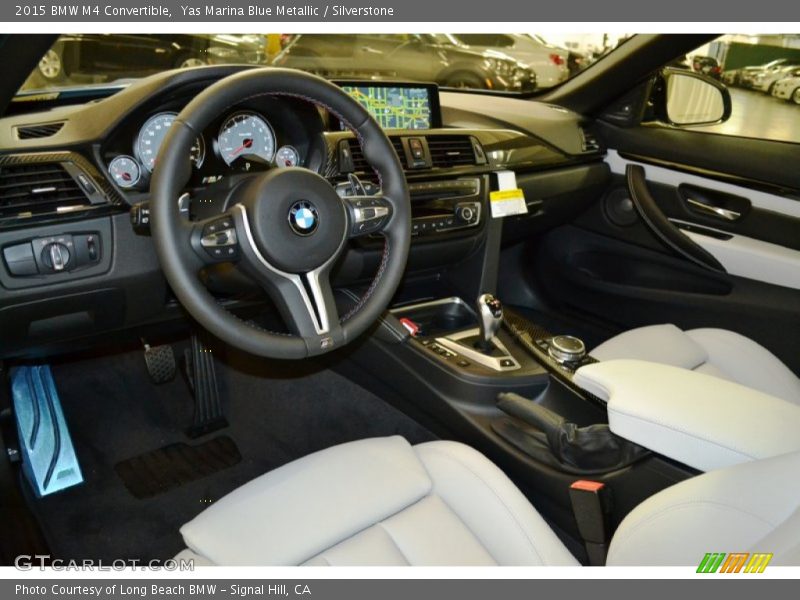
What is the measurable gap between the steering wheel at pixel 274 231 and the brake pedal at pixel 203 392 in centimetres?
96

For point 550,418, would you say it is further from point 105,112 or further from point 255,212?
point 105,112

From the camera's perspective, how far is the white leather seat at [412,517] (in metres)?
0.97

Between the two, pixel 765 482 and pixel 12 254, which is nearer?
pixel 765 482

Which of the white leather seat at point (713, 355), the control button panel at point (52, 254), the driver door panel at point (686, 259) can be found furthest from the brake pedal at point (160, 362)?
the driver door panel at point (686, 259)

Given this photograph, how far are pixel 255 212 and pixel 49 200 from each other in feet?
1.80

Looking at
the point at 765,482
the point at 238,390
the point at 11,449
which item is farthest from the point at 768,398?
the point at 11,449

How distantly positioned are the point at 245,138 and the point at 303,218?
1.46 ft

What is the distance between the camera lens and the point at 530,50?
3.76m

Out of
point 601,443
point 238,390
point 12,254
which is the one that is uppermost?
point 12,254

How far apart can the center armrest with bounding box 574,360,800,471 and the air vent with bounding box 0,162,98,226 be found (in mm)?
1169

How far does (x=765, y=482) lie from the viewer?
0.90 meters

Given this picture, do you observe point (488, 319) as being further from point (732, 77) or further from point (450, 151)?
point (732, 77)

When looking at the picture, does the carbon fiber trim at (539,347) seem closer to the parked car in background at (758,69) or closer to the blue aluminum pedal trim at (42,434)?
the parked car in background at (758,69)

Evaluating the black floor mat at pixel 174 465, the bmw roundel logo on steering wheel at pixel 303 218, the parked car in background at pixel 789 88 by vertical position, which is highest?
the parked car in background at pixel 789 88
